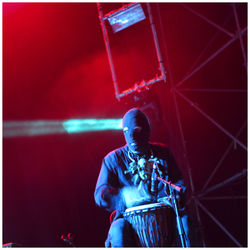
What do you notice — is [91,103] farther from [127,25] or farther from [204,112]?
[204,112]

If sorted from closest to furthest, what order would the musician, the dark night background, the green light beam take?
1. the musician
2. the dark night background
3. the green light beam

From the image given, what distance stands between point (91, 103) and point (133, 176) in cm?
306

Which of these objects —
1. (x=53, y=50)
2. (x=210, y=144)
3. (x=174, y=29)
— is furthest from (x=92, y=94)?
(x=210, y=144)

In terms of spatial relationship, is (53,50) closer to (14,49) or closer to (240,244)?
(14,49)

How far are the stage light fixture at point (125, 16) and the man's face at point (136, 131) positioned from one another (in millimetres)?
2786

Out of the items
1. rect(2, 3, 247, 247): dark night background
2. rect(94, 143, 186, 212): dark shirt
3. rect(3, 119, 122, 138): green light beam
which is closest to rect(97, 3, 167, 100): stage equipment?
rect(2, 3, 247, 247): dark night background

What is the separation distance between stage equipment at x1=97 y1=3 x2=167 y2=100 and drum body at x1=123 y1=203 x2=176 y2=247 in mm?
2596

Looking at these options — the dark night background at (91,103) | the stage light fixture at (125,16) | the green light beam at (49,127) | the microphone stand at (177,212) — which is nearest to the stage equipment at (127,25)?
the stage light fixture at (125,16)

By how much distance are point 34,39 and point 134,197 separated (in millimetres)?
4140

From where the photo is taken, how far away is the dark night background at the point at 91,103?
16.5ft

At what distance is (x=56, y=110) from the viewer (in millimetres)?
5445

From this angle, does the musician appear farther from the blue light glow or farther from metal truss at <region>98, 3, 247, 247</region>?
the blue light glow

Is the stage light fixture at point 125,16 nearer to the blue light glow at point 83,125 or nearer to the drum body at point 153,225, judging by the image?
the blue light glow at point 83,125

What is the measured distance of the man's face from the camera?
8.63 ft
